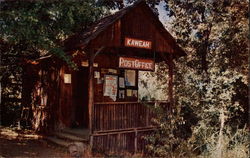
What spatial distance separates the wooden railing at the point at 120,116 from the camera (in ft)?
32.1

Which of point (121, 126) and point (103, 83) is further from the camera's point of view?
point (103, 83)

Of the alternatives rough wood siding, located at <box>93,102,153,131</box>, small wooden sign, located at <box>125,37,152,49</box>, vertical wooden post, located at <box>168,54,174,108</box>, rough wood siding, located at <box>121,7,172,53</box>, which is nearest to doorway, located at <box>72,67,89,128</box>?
rough wood siding, located at <box>93,102,153,131</box>

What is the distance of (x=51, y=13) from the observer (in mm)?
8422

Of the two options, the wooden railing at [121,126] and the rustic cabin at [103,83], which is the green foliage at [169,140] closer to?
the wooden railing at [121,126]

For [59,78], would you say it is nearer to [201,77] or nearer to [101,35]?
[101,35]

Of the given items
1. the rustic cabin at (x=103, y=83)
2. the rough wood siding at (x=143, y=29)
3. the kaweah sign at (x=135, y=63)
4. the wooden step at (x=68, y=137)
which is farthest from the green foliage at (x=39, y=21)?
the wooden step at (x=68, y=137)

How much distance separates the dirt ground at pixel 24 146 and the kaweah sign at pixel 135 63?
362 centimetres

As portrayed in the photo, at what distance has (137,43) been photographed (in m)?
10.9

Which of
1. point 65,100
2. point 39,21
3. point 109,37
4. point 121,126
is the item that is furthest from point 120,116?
point 39,21

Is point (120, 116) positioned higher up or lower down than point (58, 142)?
higher up

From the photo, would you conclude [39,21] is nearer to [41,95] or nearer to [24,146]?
[24,146]

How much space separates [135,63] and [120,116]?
200 centimetres

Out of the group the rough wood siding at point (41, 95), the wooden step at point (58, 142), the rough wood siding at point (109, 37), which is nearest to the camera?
the rough wood siding at point (109, 37)

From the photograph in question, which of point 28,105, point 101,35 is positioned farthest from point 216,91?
point 28,105
